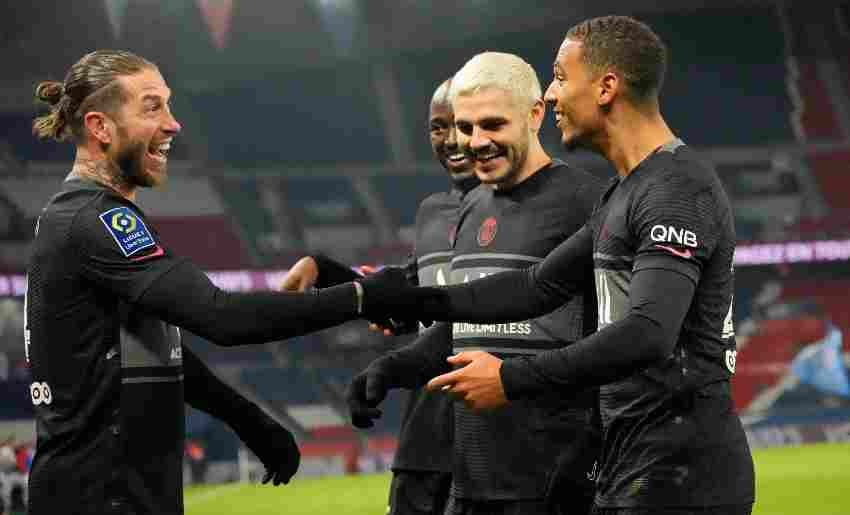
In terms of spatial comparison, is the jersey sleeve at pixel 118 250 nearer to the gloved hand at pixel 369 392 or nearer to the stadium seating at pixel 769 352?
the gloved hand at pixel 369 392

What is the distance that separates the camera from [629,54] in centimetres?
306

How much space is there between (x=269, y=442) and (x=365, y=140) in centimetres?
1828

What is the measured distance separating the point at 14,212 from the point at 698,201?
18.5 meters

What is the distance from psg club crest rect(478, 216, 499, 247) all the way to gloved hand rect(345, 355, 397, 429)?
0.54m

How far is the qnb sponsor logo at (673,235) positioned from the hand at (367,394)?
139 centimetres

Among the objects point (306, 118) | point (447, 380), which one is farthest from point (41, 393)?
point (306, 118)

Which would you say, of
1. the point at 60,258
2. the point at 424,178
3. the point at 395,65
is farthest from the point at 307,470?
the point at 60,258

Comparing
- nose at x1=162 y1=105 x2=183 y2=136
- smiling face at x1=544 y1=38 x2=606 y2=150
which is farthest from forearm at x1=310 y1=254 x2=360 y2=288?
smiling face at x1=544 y1=38 x2=606 y2=150

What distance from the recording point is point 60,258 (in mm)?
3039

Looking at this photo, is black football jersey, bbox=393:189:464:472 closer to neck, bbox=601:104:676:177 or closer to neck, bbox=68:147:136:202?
neck, bbox=601:104:676:177

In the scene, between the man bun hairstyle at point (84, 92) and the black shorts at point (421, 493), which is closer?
the man bun hairstyle at point (84, 92)

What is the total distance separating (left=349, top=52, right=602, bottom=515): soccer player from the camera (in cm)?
358

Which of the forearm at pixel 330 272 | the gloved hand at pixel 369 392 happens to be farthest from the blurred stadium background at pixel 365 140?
the gloved hand at pixel 369 392

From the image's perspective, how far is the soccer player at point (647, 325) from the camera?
9.02 feet
